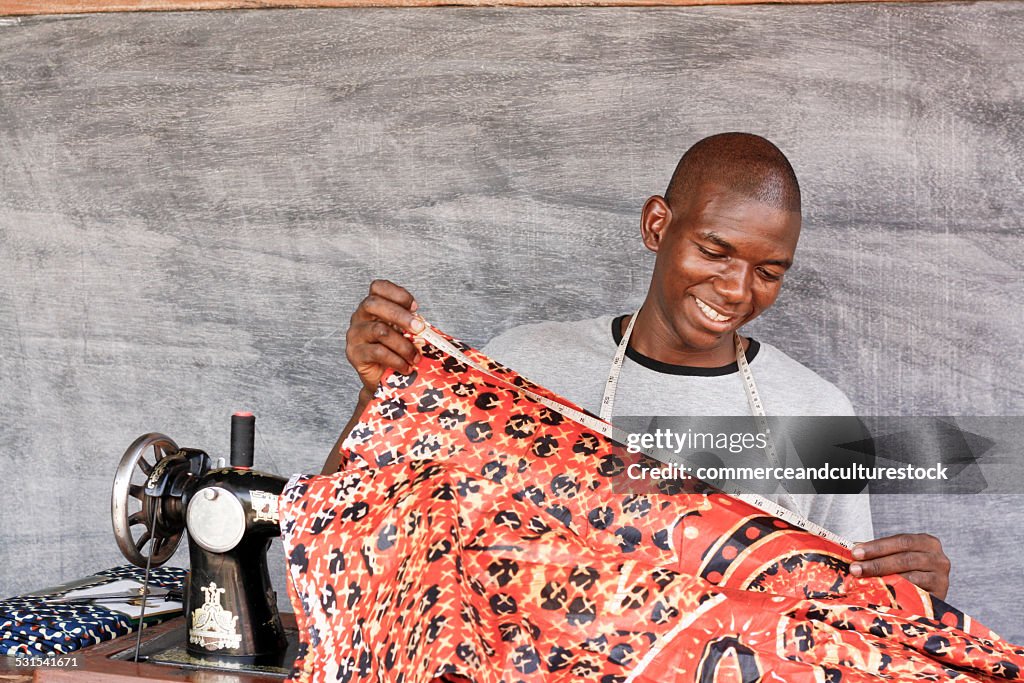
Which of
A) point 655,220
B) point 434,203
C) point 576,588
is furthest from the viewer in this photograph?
point 434,203

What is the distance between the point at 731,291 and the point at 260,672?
140cm

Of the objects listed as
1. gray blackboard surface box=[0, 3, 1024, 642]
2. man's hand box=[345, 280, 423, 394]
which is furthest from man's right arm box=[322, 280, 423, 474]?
gray blackboard surface box=[0, 3, 1024, 642]

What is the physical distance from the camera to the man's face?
2561 millimetres

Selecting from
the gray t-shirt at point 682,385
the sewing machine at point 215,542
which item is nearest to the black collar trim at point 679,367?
the gray t-shirt at point 682,385

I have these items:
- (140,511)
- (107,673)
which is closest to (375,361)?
(140,511)

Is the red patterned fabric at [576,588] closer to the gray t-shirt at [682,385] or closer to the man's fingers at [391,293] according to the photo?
the man's fingers at [391,293]

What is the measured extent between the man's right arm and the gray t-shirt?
0.75 m

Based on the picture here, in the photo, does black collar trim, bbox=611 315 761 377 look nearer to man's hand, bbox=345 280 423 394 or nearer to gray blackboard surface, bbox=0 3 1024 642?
gray blackboard surface, bbox=0 3 1024 642

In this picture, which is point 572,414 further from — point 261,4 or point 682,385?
point 261,4

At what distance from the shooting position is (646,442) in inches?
94.9

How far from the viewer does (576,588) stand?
196 centimetres

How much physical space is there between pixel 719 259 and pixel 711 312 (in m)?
0.14

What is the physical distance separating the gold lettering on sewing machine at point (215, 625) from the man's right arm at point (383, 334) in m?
0.55

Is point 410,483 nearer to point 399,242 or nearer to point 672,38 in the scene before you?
point 399,242
